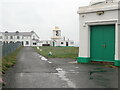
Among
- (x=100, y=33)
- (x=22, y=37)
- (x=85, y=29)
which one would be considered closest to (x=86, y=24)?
(x=85, y=29)

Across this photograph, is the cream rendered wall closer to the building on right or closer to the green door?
the building on right

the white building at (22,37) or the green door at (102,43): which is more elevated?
the white building at (22,37)

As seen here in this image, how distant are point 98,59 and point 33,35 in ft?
307

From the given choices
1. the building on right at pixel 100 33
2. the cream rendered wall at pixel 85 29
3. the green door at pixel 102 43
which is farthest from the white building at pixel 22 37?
the green door at pixel 102 43

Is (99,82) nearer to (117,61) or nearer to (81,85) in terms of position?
(81,85)

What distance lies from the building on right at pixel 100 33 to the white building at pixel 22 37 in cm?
8760

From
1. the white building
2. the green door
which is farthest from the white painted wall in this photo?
the white building

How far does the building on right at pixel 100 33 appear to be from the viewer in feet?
41.6

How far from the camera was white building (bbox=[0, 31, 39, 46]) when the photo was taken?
102 metres

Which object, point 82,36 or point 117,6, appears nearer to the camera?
point 117,6

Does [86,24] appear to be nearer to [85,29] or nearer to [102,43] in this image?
[85,29]

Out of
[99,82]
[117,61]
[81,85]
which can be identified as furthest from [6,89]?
[117,61]

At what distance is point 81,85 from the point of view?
7.10 meters

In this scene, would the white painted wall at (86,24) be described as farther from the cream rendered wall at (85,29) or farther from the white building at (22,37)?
the white building at (22,37)
